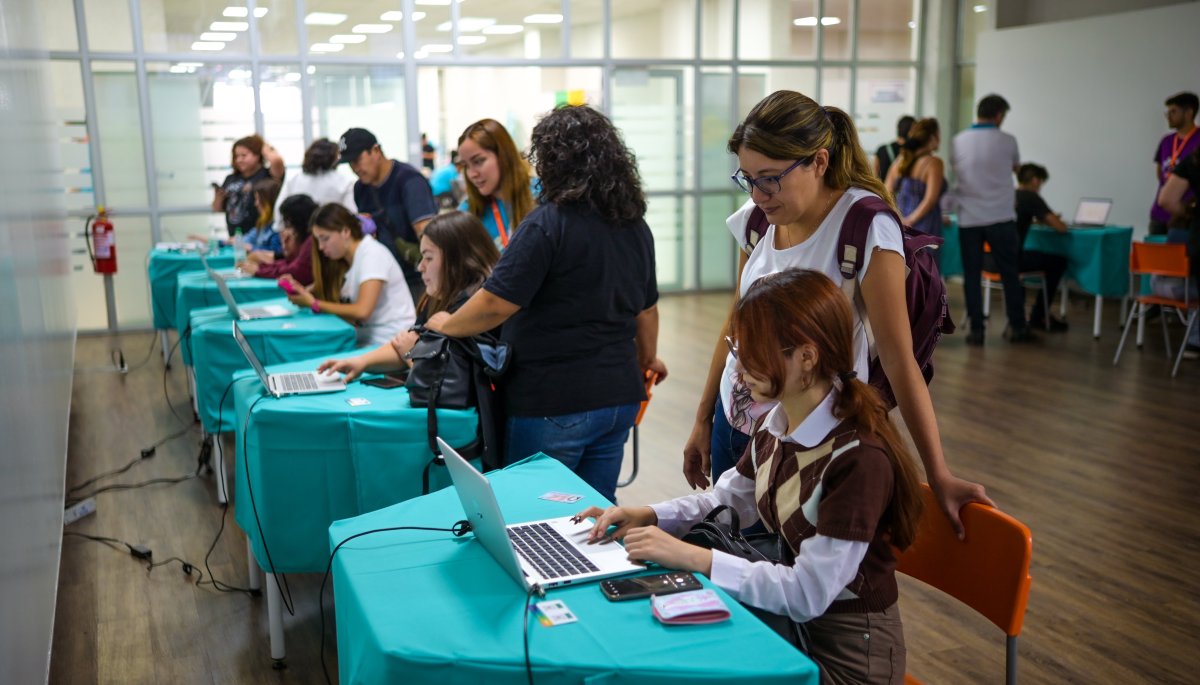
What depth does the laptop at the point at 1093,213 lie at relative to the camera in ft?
26.6

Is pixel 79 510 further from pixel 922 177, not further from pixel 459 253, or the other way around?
pixel 922 177

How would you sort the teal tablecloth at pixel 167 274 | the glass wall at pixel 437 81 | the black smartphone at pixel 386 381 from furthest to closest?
the glass wall at pixel 437 81 < the teal tablecloth at pixel 167 274 < the black smartphone at pixel 386 381

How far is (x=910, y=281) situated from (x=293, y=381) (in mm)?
1938

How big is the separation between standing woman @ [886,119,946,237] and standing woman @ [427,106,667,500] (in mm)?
5145

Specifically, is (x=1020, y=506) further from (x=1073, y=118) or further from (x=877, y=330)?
(x=1073, y=118)

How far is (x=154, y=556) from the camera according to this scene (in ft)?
12.2

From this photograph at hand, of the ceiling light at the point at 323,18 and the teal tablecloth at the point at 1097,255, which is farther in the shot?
the ceiling light at the point at 323,18

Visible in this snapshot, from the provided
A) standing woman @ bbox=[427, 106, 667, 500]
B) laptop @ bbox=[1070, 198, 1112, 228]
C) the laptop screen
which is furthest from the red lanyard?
the laptop screen

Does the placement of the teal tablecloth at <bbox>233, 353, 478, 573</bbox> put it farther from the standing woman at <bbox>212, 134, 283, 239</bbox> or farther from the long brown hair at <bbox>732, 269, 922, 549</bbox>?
the standing woman at <bbox>212, 134, 283, 239</bbox>

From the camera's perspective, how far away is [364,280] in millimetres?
4152

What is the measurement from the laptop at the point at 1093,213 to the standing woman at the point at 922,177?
4.39 feet

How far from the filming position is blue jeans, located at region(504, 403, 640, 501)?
260 cm

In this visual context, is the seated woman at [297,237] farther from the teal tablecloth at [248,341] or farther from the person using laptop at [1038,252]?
the person using laptop at [1038,252]

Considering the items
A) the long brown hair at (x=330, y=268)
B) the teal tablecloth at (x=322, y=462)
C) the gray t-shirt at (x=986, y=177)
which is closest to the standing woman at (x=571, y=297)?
the teal tablecloth at (x=322, y=462)
